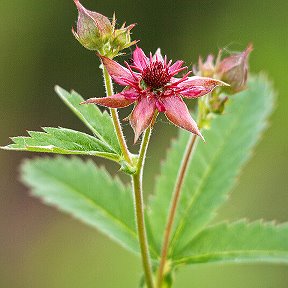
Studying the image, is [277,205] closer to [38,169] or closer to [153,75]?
[38,169]

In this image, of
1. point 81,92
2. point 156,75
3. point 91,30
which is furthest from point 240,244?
point 81,92

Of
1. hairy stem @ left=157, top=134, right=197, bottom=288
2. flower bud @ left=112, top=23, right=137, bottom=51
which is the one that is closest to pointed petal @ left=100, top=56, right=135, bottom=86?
flower bud @ left=112, top=23, right=137, bottom=51

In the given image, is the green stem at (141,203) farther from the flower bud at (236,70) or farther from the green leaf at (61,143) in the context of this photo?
the flower bud at (236,70)

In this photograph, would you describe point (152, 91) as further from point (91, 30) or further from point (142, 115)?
point (91, 30)

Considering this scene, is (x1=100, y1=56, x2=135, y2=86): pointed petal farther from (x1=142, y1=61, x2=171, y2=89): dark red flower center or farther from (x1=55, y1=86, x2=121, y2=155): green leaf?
(x1=55, y1=86, x2=121, y2=155): green leaf

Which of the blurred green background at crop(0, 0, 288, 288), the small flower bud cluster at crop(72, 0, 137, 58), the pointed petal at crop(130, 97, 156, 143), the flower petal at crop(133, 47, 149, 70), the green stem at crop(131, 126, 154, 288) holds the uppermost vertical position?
the blurred green background at crop(0, 0, 288, 288)

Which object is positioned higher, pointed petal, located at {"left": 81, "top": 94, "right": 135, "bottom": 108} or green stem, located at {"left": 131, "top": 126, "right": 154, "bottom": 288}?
pointed petal, located at {"left": 81, "top": 94, "right": 135, "bottom": 108}
